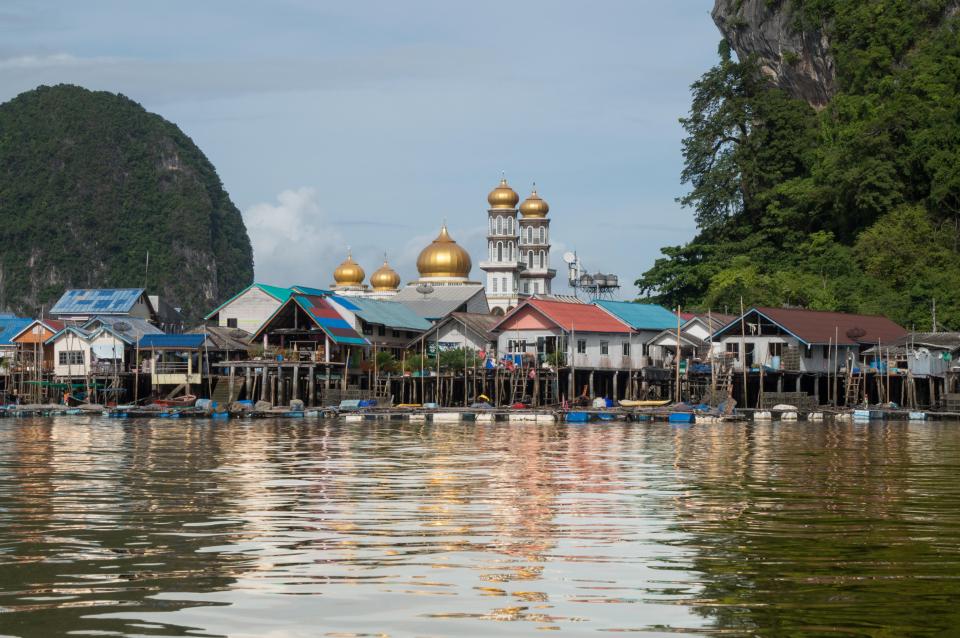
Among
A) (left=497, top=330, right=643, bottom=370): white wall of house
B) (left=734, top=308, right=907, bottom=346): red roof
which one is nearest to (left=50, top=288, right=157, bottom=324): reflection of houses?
(left=497, top=330, right=643, bottom=370): white wall of house

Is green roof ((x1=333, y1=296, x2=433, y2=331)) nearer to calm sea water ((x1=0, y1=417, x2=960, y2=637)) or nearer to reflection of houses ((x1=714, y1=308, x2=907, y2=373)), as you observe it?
reflection of houses ((x1=714, y1=308, x2=907, y2=373))

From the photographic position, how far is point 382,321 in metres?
80.1

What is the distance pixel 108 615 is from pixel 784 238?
80.4 m

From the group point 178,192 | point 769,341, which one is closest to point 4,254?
point 178,192

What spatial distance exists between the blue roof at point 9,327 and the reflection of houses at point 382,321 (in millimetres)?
23922

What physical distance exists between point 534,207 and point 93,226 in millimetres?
85628

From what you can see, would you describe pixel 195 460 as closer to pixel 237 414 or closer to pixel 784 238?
pixel 237 414

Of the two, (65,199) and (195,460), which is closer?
(195,460)

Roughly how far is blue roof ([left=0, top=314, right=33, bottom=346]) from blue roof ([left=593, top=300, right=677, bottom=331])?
38.9 meters

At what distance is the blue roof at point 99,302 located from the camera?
9056 cm

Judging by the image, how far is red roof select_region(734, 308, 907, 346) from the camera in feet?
225

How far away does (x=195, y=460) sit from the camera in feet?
106

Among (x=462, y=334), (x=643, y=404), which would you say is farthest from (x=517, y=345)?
(x=643, y=404)

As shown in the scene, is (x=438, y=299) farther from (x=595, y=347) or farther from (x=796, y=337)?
(x=796, y=337)
